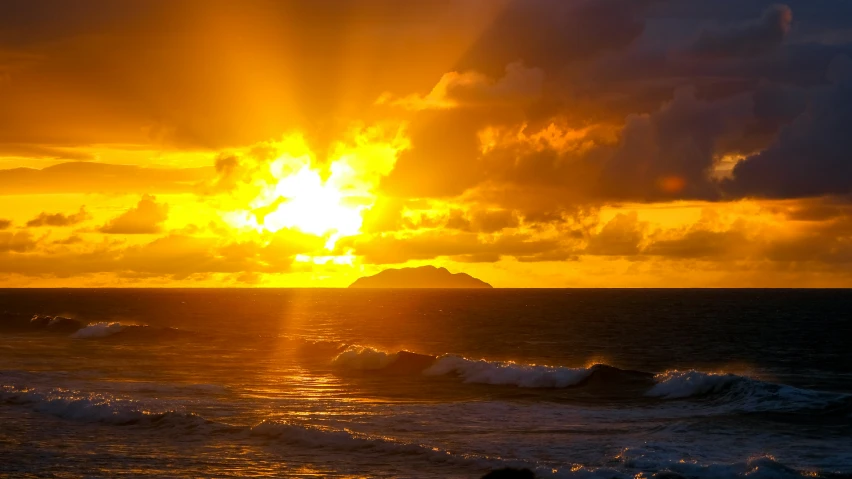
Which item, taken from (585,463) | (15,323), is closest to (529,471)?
(585,463)

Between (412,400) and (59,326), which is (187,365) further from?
(59,326)

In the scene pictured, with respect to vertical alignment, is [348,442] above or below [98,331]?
below

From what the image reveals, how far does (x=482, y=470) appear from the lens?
2588 cm

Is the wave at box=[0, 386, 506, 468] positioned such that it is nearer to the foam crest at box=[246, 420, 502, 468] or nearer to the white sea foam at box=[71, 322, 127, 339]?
the foam crest at box=[246, 420, 502, 468]

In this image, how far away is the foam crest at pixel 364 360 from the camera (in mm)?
58969

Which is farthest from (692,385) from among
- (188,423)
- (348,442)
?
(188,423)

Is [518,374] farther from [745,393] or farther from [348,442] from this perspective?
[348,442]

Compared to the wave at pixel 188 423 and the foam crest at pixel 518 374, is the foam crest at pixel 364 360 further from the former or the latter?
the wave at pixel 188 423

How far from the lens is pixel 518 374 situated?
51.6 metres

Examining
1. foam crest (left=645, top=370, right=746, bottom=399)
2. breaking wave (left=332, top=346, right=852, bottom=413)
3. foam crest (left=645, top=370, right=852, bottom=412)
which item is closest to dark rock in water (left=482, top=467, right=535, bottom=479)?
breaking wave (left=332, top=346, right=852, bottom=413)

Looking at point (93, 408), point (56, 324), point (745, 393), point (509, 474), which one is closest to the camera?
point (509, 474)

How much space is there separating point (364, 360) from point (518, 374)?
42.0 feet

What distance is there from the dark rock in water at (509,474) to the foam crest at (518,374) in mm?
25552

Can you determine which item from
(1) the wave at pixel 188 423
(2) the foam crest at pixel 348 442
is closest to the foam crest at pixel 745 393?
(2) the foam crest at pixel 348 442
